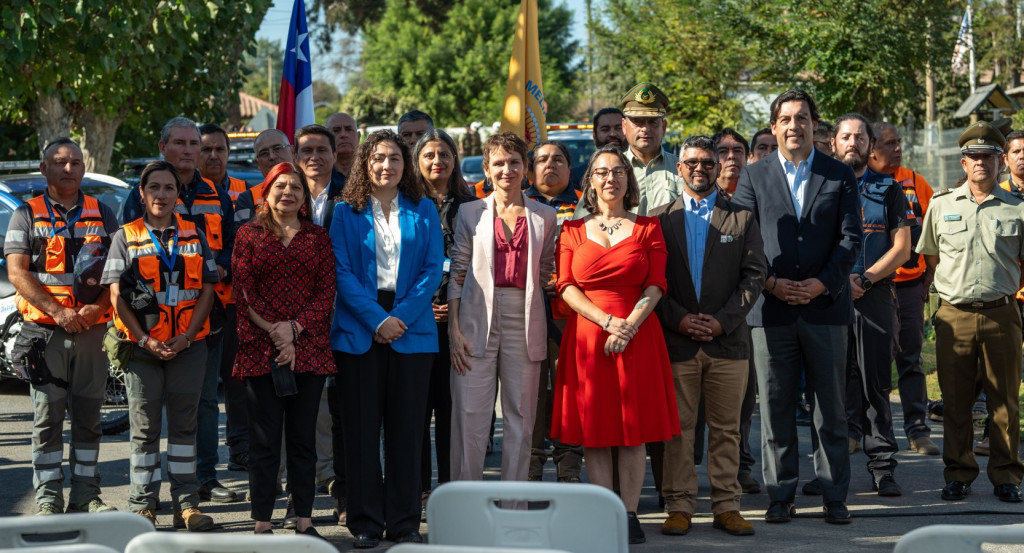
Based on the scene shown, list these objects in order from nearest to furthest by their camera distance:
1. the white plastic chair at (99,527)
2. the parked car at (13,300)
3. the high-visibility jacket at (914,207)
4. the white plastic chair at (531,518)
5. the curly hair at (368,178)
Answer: the white plastic chair at (99,527) < the white plastic chair at (531,518) < the curly hair at (368,178) < the high-visibility jacket at (914,207) < the parked car at (13,300)

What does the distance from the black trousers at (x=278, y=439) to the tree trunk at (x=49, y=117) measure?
10.6 m

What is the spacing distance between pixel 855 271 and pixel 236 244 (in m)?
4.42

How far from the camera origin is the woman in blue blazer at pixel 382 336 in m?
6.30

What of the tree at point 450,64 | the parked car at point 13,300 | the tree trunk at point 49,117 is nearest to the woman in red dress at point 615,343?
the parked car at point 13,300

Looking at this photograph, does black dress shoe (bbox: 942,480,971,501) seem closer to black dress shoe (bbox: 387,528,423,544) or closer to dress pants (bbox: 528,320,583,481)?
dress pants (bbox: 528,320,583,481)

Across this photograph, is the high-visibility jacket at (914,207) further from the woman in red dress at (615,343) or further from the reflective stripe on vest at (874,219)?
the woman in red dress at (615,343)

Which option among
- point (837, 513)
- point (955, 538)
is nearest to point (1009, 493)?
point (837, 513)

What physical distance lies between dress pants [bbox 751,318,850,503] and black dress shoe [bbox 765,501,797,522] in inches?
1.2

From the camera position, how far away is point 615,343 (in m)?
6.37

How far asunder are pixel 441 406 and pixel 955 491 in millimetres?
3346

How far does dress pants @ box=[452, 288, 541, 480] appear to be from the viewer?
657 cm

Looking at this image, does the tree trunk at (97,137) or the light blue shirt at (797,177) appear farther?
the tree trunk at (97,137)

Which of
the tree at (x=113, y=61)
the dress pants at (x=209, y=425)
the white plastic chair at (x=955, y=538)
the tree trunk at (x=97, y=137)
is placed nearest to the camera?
the white plastic chair at (x=955, y=538)

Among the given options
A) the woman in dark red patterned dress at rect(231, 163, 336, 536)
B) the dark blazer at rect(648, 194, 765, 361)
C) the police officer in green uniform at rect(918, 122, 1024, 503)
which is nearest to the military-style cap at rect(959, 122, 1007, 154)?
the police officer in green uniform at rect(918, 122, 1024, 503)
